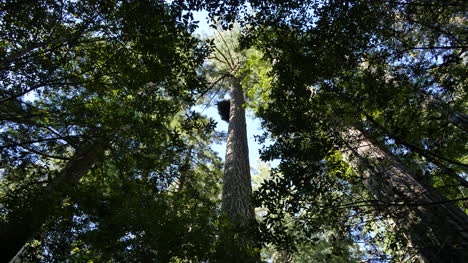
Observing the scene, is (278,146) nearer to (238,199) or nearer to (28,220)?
→ (238,199)

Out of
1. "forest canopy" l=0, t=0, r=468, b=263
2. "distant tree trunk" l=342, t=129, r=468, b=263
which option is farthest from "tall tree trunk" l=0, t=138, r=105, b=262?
"distant tree trunk" l=342, t=129, r=468, b=263

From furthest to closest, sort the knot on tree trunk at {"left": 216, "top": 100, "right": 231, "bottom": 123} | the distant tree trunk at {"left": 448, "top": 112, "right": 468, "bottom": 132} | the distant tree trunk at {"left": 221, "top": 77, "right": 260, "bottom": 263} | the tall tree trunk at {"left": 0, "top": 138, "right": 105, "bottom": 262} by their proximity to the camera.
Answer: the knot on tree trunk at {"left": 216, "top": 100, "right": 231, "bottom": 123} < the distant tree trunk at {"left": 448, "top": 112, "right": 468, "bottom": 132} < the tall tree trunk at {"left": 0, "top": 138, "right": 105, "bottom": 262} < the distant tree trunk at {"left": 221, "top": 77, "right": 260, "bottom": 263}

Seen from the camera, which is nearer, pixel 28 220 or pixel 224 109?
pixel 28 220

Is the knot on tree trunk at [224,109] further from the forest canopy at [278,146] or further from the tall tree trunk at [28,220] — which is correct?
the tall tree trunk at [28,220]

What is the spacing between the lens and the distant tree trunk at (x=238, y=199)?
232 cm

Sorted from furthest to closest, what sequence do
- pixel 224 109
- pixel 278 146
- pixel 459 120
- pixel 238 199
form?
1. pixel 224 109
2. pixel 238 199
3. pixel 459 120
4. pixel 278 146

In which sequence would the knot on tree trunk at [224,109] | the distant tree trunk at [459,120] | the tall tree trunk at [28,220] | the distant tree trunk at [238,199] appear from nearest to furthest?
the distant tree trunk at [238,199] < the tall tree trunk at [28,220] < the distant tree trunk at [459,120] < the knot on tree trunk at [224,109]

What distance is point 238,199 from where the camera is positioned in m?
4.45

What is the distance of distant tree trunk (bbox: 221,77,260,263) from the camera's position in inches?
91.3

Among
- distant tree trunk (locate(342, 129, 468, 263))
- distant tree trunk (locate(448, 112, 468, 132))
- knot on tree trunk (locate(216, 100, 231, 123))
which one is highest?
A: knot on tree trunk (locate(216, 100, 231, 123))

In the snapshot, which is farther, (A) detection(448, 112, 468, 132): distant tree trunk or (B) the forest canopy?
(A) detection(448, 112, 468, 132): distant tree trunk

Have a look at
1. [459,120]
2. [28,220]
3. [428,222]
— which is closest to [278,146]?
[428,222]

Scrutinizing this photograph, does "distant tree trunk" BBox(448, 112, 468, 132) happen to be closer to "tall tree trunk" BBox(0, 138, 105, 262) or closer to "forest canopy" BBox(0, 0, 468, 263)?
"forest canopy" BBox(0, 0, 468, 263)

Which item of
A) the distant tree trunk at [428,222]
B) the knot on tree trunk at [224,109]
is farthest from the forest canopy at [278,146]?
the knot on tree trunk at [224,109]
